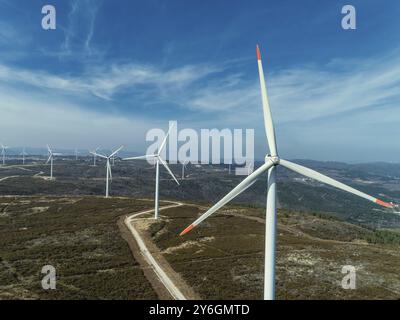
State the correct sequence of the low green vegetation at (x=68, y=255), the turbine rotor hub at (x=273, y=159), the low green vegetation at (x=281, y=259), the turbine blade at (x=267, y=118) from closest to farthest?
the turbine rotor hub at (x=273, y=159) → the turbine blade at (x=267, y=118) → the low green vegetation at (x=68, y=255) → the low green vegetation at (x=281, y=259)

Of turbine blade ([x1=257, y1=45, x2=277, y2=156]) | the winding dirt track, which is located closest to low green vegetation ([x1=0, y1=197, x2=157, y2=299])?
the winding dirt track

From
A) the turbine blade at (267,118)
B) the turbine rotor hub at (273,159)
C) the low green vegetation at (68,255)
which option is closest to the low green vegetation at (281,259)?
the low green vegetation at (68,255)

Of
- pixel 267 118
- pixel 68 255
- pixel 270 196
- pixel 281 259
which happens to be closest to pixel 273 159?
pixel 270 196

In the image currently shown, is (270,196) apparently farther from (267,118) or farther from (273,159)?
(267,118)

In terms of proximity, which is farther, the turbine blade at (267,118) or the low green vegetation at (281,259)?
the low green vegetation at (281,259)

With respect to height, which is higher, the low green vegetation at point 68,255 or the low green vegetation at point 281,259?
the low green vegetation at point 68,255

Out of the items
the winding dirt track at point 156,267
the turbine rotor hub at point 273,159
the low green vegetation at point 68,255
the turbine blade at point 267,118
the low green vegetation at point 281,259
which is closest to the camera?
the turbine rotor hub at point 273,159

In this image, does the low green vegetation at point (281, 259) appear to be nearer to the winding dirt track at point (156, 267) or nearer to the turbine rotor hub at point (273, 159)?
the winding dirt track at point (156, 267)
